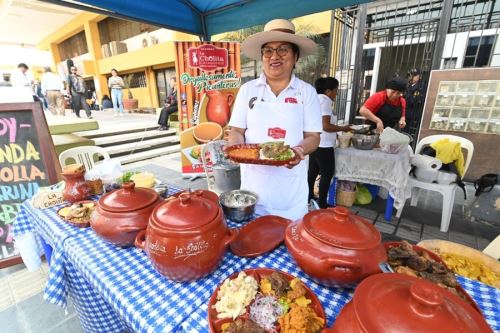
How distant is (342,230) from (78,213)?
1.44 meters

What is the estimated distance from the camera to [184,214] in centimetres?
91

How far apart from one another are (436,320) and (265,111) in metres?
1.52

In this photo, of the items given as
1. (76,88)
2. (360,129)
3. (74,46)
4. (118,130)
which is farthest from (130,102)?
(360,129)

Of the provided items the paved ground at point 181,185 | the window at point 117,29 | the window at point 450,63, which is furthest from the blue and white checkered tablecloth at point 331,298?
the window at point 117,29

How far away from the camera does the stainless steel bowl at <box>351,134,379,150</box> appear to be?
10.8 feet

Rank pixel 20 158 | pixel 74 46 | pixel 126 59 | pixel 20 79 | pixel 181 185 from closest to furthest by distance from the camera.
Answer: pixel 20 158 → pixel 181 185 → pixel 20 79 → pixel 126 59 → pixel 74 46

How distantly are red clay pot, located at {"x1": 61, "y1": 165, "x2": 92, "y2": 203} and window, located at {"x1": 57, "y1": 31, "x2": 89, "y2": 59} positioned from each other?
22.0m

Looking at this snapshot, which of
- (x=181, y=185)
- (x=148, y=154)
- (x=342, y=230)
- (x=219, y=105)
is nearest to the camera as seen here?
(x=342, y=230)

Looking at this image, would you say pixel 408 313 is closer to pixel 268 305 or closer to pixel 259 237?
pixel 268 305

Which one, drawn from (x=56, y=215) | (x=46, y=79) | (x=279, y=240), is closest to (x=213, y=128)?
(x=56, y=215)

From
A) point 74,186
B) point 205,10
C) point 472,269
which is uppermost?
point 205,10

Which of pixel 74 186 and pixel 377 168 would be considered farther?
pixel 377 168

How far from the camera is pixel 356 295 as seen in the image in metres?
0.61

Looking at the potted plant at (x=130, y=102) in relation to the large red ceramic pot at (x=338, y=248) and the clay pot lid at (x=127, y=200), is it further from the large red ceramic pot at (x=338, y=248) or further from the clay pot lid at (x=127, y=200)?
the large red ceramic pot at (x=338, y=248)
